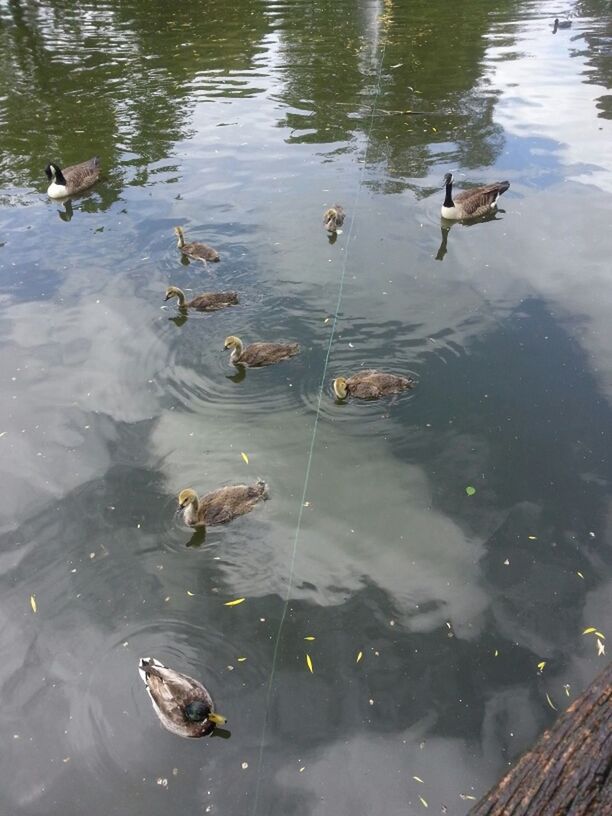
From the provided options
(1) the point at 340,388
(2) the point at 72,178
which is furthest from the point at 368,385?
(2) the point at 72,178

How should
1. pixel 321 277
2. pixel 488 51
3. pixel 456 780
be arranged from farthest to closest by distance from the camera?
pixel 488 51
pixel 321 277
pixel 456 780

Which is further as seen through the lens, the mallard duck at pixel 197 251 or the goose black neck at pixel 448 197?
the goose black neck at pixel 448 197

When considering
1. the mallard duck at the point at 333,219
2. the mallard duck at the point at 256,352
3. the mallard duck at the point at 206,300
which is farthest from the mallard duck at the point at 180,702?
the mallard duck at the point at 333,219

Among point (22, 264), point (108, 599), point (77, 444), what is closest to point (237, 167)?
point (22, 264)

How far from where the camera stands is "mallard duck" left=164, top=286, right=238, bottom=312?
30.3ft

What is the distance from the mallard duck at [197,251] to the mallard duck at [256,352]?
95.6 inches

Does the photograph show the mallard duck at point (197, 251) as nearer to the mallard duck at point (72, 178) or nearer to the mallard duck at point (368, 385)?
the mallard duck at point (72, 178)

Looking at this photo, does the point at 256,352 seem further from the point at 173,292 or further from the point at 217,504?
the point at 217,504

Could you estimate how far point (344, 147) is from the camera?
14.6m

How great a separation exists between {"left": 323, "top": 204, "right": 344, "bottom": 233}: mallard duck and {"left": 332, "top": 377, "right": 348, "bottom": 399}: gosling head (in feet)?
13.7

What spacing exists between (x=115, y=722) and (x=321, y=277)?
6844mm

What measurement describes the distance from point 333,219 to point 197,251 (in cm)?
236

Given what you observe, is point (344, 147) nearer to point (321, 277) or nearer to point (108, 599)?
point (321, 277)

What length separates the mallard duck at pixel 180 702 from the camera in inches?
194
